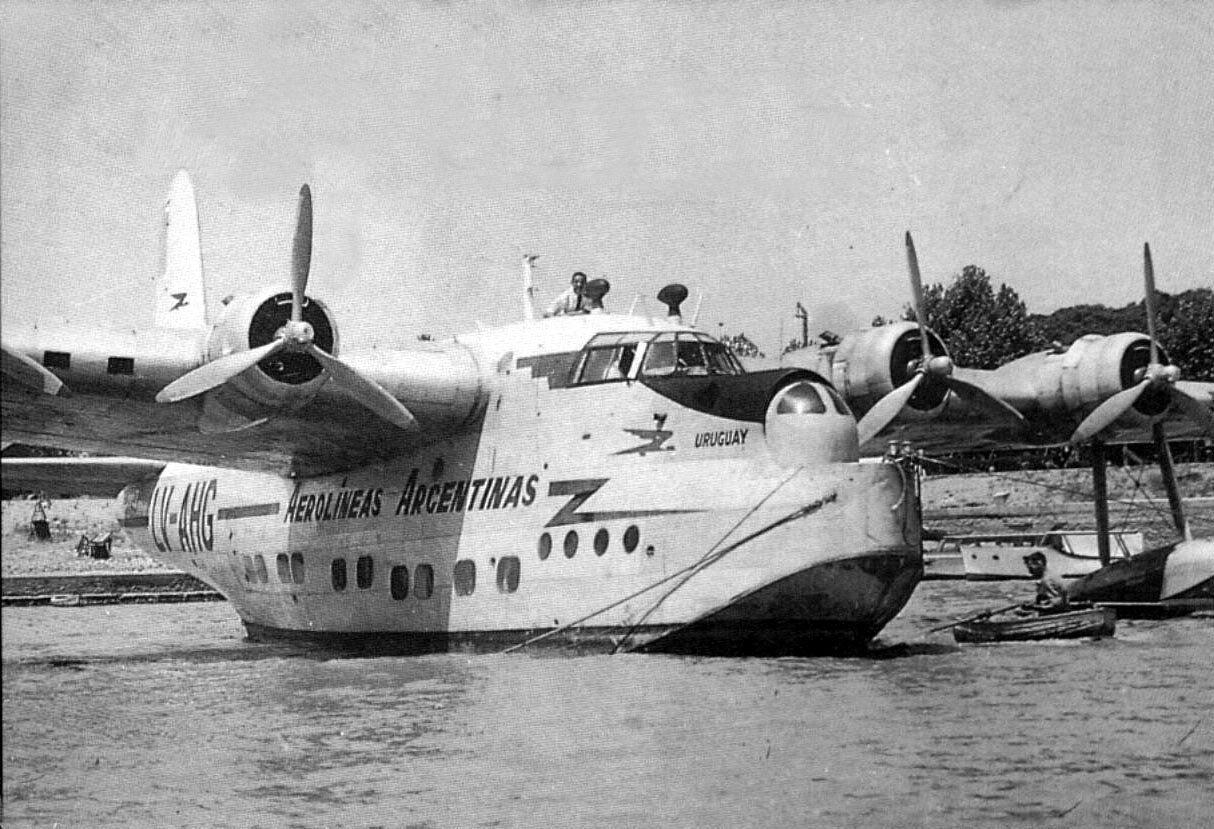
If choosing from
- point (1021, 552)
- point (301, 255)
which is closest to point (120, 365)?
point (301, 255)

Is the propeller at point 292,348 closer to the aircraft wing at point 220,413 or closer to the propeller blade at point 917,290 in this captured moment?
the aircraft wing at point 220,413

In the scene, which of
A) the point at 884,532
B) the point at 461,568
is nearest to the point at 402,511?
the point at 461,568

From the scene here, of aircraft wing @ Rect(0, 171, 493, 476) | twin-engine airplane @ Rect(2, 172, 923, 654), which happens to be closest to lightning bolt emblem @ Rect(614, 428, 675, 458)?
twin-engine airplane @ Rect(2, 172, 923, 654)

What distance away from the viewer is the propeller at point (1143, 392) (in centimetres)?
2006

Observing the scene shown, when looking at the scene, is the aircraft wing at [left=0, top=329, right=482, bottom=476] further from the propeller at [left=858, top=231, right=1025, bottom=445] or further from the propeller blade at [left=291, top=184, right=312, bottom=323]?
the propeller at [left=858, top=231, right=1025, bottom=445]

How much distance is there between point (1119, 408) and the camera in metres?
20.0

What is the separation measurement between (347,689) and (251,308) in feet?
14.0

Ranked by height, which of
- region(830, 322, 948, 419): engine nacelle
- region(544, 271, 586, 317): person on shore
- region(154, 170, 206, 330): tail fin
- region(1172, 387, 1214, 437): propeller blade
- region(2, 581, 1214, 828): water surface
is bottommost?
region(2, 581, 1214, 828): water surface

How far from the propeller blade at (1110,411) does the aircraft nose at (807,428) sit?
6199mm

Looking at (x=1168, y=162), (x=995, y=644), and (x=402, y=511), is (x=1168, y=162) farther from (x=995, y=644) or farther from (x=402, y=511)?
(x=402, y=511)

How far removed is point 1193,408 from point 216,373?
13816 mm

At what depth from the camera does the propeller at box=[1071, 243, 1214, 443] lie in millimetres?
20062

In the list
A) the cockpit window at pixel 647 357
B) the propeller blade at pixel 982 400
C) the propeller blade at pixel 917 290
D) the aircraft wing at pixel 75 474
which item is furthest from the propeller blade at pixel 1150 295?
the aircraft wing at pixel 75 474

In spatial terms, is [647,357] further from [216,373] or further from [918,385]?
[216,373]
